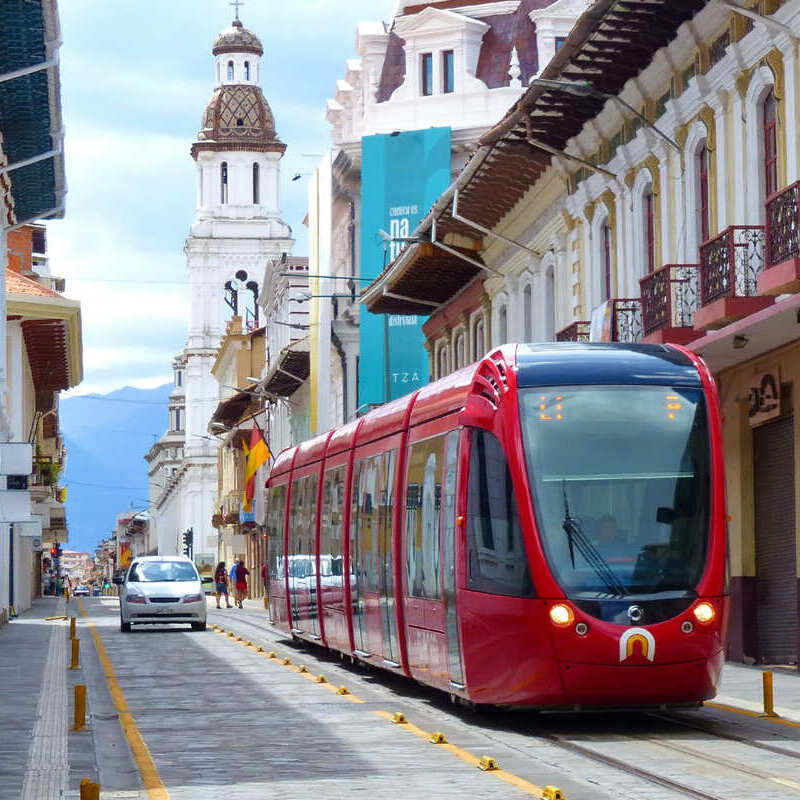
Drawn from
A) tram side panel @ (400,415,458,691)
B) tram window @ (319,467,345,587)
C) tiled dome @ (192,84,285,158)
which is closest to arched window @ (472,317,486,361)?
tram window @ (319,467,345,587)

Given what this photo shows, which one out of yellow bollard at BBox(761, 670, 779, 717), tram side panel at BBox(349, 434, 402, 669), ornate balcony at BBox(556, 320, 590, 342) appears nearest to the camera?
yellow bollard at BBox(761, 670, 779, 717)

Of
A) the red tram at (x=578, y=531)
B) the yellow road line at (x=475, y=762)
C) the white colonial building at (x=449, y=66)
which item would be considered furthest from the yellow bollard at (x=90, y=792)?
the white colonial building at (x=449, y=66)

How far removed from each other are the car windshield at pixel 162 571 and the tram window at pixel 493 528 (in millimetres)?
24246

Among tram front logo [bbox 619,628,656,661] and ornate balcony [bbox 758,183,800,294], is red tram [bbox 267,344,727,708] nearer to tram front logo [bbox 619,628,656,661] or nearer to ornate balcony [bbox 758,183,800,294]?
tram front logo [bbox 619,628,656,661]

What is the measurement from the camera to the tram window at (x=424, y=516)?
1753 cm

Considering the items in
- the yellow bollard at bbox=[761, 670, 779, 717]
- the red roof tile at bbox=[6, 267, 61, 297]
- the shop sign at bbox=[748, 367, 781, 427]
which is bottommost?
the yellow bollard at bbox=[761, 670, 779, 717]

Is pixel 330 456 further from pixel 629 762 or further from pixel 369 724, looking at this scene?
pixel 629 762

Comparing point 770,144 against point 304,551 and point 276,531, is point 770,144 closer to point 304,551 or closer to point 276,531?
point 304,551

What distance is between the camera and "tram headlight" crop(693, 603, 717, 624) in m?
15.1

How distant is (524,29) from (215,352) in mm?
72665

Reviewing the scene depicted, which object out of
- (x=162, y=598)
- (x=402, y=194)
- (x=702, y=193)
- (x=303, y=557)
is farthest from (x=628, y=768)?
(x=402, y=194)

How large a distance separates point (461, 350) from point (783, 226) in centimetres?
2539

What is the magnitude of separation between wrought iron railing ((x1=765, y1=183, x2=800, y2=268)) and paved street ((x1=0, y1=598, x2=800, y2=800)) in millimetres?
4430

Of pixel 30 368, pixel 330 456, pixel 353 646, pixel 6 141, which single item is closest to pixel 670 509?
pixel 353 646
